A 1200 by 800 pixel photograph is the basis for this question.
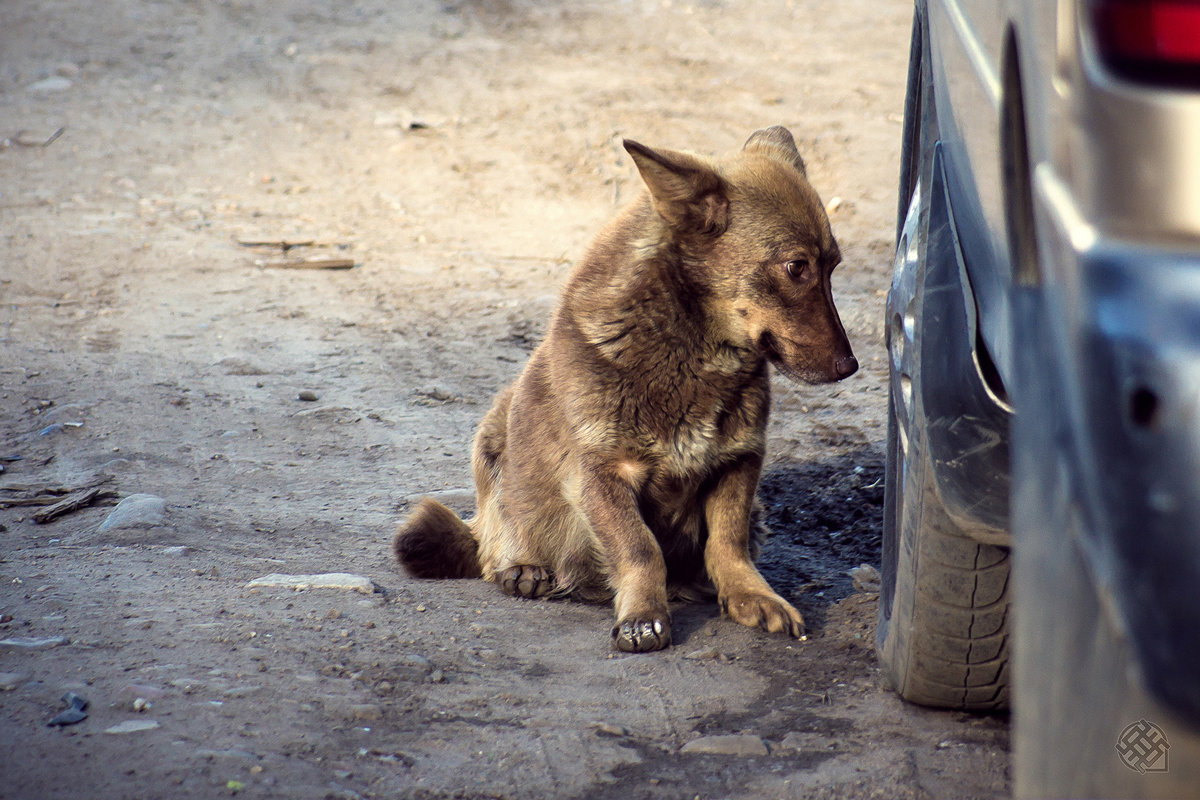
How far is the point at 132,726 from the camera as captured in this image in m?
2.45

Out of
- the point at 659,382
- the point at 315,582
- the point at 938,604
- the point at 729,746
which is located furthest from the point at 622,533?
the point at 938,604

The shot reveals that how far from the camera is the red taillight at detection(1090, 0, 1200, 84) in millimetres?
1072

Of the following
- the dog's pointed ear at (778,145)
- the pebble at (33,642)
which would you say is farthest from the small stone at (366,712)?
the dog's pointed ear at (778,145)

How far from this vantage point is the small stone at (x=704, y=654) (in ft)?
11.0

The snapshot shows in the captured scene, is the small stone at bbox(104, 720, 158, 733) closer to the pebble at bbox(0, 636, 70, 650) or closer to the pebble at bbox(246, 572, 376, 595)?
the pebble at bbox(0, 636, 70, 650)

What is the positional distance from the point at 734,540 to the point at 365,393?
2.60m

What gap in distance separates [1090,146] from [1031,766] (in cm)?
72

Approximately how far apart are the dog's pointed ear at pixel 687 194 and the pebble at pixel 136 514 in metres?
2.20

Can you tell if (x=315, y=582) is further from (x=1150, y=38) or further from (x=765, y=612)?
(x=1150, y=38)

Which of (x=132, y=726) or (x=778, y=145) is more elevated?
(x=778, y=145)

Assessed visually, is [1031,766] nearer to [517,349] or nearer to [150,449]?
[150,449]

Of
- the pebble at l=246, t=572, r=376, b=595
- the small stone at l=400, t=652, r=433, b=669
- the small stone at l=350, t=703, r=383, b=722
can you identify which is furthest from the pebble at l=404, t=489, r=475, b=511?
the small stone at l=350, t=703, r=383, b=722

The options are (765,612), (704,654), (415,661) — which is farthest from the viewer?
(765,612)

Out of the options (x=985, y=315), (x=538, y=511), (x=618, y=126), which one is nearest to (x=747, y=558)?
(x=538, y=511)
